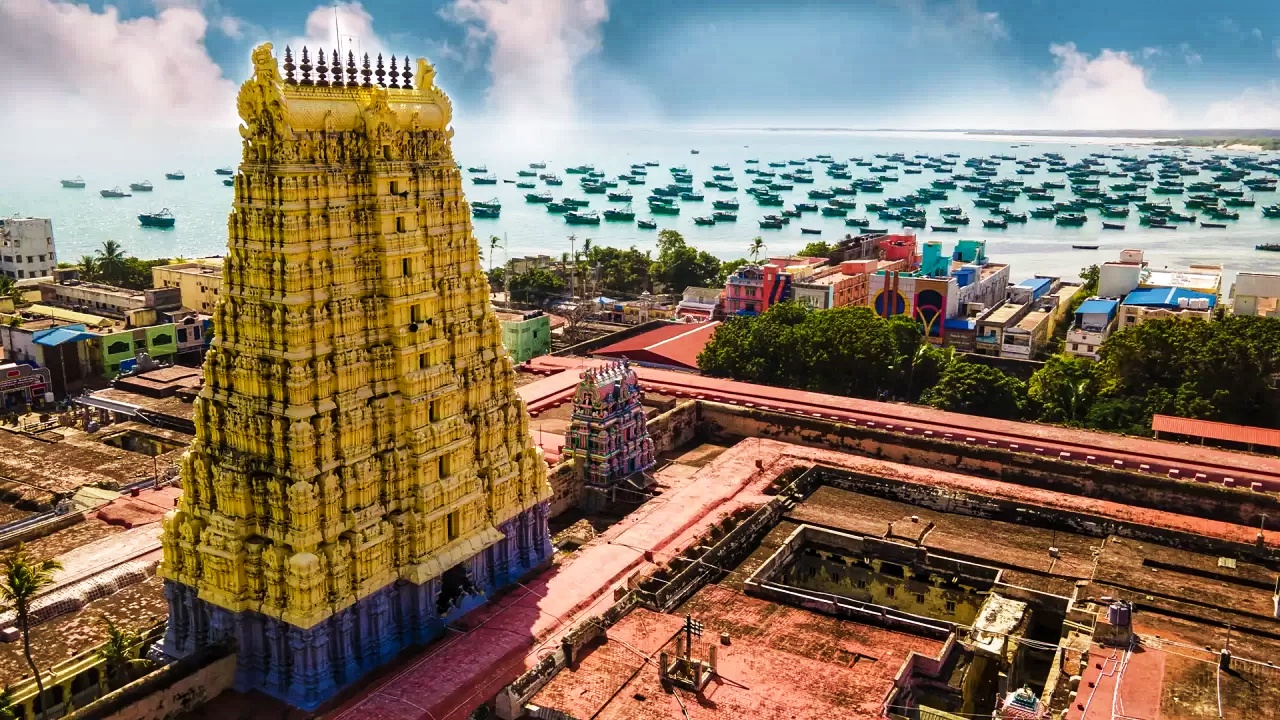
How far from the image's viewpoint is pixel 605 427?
32375mm

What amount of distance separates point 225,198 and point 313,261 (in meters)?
173

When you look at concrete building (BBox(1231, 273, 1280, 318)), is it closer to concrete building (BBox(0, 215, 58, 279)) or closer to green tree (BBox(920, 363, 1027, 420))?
green tree (BBox(920, 363, 1027, 420))

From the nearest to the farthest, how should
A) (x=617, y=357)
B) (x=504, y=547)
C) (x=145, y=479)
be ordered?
(x=504, y=547), (x=145, y=479), (x=617, y=357)

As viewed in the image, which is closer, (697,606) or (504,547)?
(697,606)

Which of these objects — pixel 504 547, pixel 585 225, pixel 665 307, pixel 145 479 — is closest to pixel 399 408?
pixel 504 547

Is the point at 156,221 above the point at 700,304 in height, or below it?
above

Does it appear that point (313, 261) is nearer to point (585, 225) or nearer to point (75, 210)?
point (585, 225)

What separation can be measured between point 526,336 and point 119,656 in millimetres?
34948

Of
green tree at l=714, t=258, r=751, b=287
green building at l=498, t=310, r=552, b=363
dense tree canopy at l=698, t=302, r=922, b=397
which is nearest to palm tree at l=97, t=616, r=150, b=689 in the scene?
dense tree canopy at l=698, t=302, r=922, b=397

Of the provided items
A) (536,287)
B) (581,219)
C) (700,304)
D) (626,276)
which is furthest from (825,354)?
(581,219)

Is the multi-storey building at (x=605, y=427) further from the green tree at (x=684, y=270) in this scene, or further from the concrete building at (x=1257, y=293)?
the green tree at (x=684, y=270)

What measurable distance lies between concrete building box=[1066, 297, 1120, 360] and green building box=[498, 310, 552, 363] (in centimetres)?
2917

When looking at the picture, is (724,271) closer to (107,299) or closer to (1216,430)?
(107,299)

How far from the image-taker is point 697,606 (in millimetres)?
24047
